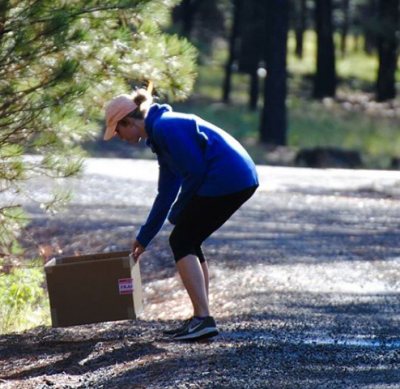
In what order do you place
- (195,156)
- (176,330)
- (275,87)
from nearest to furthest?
(195,156), (176,330), (275,87)

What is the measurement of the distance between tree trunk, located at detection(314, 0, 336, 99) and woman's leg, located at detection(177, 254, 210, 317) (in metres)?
36.0

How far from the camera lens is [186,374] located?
5707mm

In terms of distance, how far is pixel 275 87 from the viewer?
2888 centimetres

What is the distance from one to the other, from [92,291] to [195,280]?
78 cm

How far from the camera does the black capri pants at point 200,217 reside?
6.55 meters

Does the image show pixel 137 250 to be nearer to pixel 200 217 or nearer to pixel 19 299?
pixel 200 217

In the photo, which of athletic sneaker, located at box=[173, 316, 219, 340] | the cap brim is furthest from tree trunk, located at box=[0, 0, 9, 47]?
athletic sneaker, located at box=[173, 316, 219, 340]

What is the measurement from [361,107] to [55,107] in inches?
1353

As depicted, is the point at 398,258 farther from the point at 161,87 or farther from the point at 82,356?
the point at 82,356

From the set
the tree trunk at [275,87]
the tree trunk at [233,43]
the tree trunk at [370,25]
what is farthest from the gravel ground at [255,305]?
the tree trunk at [233,43]

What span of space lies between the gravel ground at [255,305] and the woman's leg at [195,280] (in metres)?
0.23

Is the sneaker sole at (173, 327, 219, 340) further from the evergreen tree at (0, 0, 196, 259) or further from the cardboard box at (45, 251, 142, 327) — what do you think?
the evergreen tree at (0, 0, 196, 259)

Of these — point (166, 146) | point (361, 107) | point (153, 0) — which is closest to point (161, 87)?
point (153, 0)

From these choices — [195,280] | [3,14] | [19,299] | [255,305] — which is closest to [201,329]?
[195,280]
